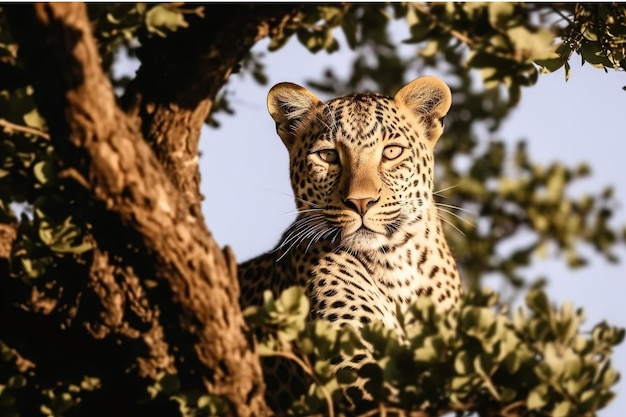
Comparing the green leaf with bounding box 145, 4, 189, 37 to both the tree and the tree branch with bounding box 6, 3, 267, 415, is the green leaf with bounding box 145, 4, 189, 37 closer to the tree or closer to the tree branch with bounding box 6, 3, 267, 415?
the tree

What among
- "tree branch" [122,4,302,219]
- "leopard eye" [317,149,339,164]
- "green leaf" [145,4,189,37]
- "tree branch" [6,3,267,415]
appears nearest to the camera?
"tree branch" [6,3,267,415]

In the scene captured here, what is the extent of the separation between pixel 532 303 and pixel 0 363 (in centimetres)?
279

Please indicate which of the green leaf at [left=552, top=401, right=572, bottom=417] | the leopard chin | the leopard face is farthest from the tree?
the leopard chin

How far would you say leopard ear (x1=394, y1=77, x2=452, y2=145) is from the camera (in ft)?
26.9

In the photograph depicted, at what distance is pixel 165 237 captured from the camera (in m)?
5.70

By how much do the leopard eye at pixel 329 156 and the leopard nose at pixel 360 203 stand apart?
41 cm

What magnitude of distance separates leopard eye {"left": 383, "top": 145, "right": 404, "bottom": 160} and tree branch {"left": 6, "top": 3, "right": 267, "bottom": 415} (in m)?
2.23

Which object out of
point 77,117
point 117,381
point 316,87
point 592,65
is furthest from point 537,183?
point 77,117

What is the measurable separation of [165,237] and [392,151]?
2.54 m

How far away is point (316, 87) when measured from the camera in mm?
11727

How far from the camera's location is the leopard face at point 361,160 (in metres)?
7.68

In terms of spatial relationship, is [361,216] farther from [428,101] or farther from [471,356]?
[471,356]

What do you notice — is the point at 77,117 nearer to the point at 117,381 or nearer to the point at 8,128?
the point at 8,128

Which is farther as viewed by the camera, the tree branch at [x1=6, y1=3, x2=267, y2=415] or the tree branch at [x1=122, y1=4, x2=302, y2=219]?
the tree branch at [x1=122, y1=4, x2=302, y2=219]
